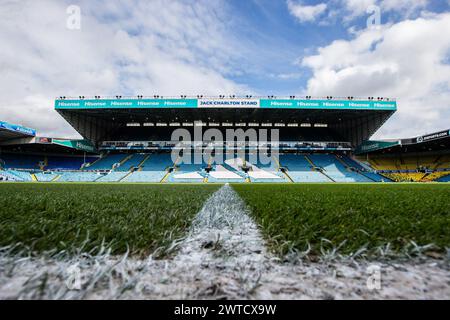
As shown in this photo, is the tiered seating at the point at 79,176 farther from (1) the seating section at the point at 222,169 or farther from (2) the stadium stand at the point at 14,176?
(2) the stadium stand at the point at 14,176

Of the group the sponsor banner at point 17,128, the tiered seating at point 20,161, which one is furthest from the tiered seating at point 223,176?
the tiered seating at point 20,161

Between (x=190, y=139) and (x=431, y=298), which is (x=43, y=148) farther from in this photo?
(x=431, y=298)

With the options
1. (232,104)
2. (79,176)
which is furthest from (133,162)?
(232,104)

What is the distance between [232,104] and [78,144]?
20381mm

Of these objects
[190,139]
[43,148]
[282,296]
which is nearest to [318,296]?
[282,296]

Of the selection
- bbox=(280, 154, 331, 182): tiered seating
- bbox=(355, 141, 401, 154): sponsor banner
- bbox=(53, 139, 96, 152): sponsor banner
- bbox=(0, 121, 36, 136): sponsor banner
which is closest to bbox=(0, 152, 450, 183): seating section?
bbox=(280, 154, 331, 182): tiered seating

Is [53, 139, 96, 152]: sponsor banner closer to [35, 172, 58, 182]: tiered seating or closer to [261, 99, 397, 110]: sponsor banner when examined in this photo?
[35, 172, 58, 182]: tiered seating

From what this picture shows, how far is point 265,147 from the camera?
1223 inches

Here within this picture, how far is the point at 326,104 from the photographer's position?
25344 mm

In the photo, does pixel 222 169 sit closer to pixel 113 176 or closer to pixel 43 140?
pixel 113 176

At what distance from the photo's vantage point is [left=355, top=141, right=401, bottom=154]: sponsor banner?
25.1 m

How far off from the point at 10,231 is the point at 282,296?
1321mm

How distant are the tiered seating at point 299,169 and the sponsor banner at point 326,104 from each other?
7.72 metres

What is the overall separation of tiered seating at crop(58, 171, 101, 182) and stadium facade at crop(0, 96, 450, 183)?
0.11 metres
